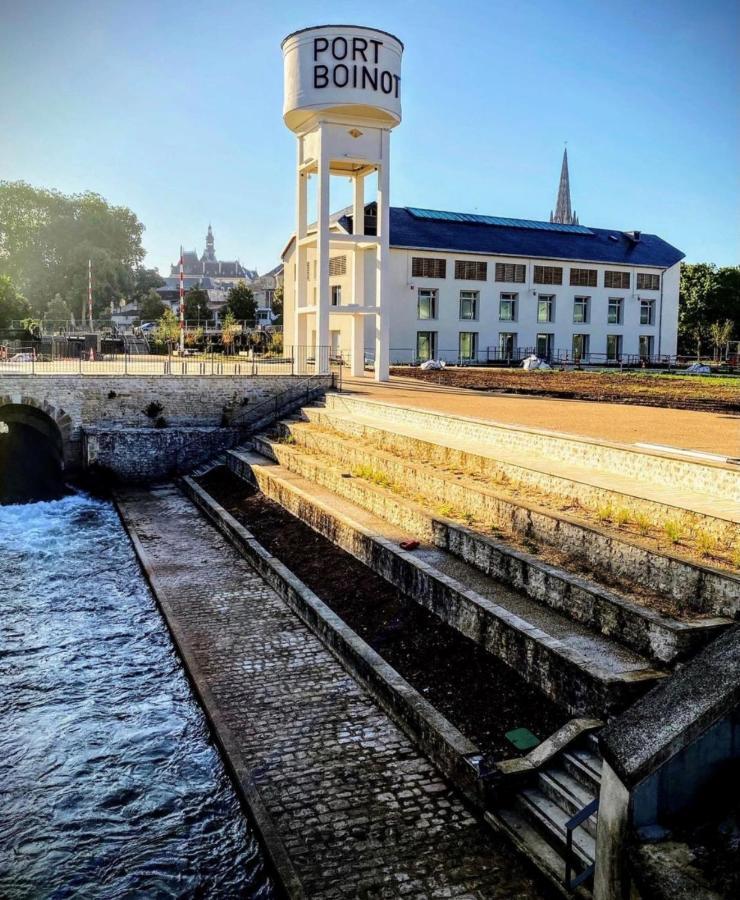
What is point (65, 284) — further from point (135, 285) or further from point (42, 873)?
point (42, 873)

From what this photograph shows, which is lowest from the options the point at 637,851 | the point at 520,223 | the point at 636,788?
the point at 637,851

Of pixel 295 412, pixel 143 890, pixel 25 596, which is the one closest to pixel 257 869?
pixel 143 890

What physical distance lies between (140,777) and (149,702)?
1.70 meters

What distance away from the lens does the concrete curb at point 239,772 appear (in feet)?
21.4

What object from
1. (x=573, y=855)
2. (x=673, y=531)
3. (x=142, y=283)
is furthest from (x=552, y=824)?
(x=142, y=283)

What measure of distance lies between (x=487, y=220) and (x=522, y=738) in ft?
150

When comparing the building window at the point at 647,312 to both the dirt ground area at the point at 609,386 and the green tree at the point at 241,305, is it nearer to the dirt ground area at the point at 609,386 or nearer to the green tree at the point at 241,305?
the dirt ground area at the point at 609,386

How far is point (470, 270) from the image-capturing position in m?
45.5

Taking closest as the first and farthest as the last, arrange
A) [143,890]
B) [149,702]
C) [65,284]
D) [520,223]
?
[143,890] < [149,702] < [520,223] < [65,284]

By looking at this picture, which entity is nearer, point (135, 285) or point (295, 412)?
point (295, 412)

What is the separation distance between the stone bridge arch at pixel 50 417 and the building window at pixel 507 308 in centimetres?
2716

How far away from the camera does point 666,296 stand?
51.8 m

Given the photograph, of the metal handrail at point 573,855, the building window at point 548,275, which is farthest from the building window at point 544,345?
the metal handrail at point 573,855

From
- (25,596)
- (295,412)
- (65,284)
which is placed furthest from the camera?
(65,284)
